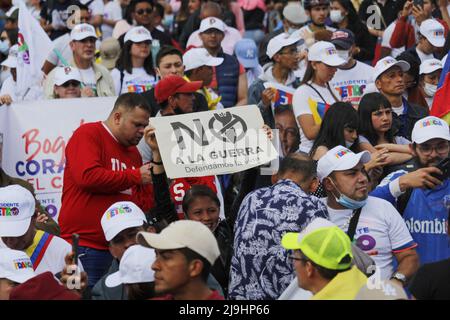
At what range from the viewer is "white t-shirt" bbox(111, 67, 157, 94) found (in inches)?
514

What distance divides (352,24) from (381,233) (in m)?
6.78

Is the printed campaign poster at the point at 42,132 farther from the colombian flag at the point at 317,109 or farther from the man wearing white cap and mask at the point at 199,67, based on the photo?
the colombian flag at the point at 317,109

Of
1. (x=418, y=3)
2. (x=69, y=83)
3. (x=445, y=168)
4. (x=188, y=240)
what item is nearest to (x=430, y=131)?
(x=445, y=168)

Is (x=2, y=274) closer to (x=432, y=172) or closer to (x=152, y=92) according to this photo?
(x=432, y=172)

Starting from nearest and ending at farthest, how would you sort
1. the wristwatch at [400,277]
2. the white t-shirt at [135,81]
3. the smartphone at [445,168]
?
1. the wristwatch at [400,277]
2. the smartphone at [445,168]
3. the white t-shirt at [135,81]

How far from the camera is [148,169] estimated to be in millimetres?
9000

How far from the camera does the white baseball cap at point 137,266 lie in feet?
24.4

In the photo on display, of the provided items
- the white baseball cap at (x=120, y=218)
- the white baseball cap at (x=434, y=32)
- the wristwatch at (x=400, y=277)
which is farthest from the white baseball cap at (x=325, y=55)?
the wristwatch at (x=400, y=277)

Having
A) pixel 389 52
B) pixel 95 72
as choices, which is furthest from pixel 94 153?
pixel 389 52

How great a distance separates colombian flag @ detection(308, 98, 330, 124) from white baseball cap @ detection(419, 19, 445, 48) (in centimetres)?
229

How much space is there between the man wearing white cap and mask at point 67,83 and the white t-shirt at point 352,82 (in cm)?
253

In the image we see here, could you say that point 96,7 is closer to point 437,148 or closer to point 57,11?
point 57,11

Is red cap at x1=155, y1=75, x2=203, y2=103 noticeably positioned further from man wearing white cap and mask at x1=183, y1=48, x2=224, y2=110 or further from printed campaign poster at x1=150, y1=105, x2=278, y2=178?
man wearing white cap and mask at x1=183, y1=48, x2=224, y2=110

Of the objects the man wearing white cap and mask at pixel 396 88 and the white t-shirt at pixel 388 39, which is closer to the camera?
the man wearing white cap and mask at pixel 396 88
